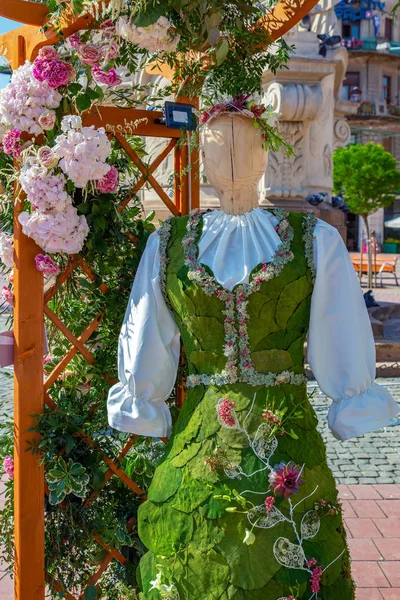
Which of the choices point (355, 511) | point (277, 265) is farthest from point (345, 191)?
point (277, 265)

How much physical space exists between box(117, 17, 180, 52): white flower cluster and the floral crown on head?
0.25 metres

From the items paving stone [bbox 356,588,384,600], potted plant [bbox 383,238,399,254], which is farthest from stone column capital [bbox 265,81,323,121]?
potted plant [bbox 383,238,399,254]

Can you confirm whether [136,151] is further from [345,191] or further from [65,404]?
[345,191]

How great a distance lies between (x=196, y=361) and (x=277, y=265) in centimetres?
35

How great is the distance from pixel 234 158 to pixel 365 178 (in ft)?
90.4

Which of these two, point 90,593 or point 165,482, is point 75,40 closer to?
point 165,482

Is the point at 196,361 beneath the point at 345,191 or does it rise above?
above

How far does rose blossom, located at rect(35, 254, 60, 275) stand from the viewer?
2.32m

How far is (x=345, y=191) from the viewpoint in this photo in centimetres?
2912

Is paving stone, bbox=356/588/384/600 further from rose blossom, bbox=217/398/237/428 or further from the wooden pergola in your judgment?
rose blossom, bbox=217/398/237/428

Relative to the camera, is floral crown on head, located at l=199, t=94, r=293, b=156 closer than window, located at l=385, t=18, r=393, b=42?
Yes

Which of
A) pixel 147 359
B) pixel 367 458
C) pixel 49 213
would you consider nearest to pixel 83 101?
pixel 49 213

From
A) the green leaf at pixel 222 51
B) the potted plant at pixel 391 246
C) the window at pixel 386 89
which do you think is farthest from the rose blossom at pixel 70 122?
the window at pixel 386 89

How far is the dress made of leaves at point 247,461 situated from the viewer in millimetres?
1858
